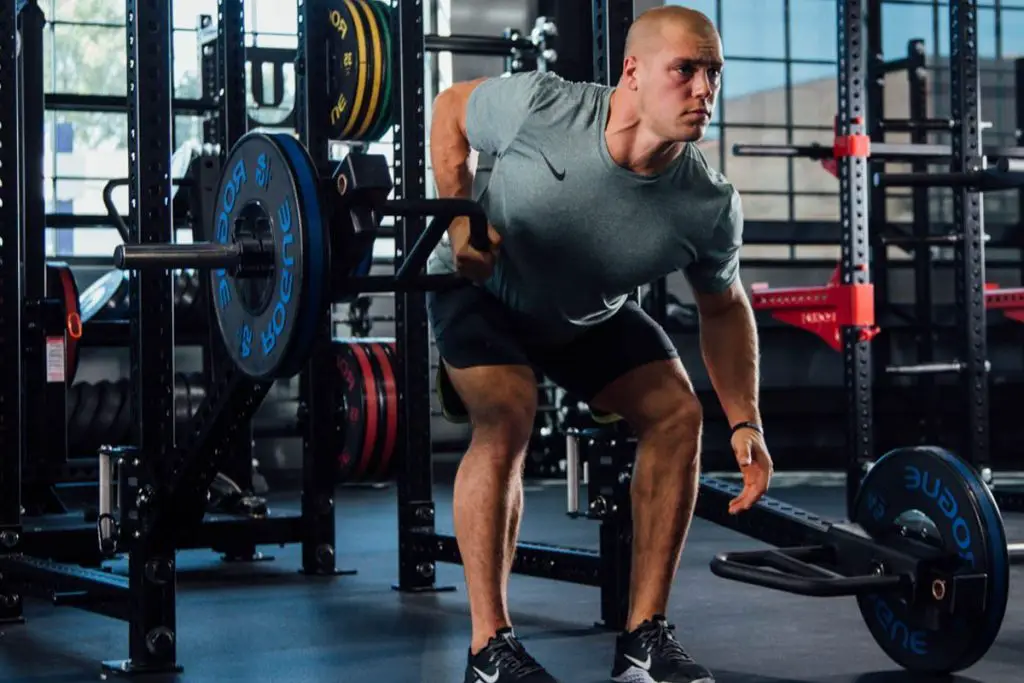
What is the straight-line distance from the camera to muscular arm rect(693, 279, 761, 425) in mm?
2582

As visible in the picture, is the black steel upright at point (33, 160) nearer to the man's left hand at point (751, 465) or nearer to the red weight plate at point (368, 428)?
the red weight plate at point (368, 428)

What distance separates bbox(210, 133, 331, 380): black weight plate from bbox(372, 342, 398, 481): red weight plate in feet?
8.97

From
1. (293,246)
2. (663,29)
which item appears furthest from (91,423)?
(663,29)

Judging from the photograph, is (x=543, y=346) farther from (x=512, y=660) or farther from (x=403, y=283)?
(x=512, y=660)

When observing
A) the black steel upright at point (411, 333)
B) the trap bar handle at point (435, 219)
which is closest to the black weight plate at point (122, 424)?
the black steel upright at point (411, 333)

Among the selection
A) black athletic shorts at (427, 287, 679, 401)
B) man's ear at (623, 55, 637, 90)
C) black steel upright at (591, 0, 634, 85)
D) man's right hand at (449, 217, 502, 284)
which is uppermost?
black steel upright at (591, 0, 634, 85)

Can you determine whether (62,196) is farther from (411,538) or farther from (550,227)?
(550,227)

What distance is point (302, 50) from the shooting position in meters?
3.94

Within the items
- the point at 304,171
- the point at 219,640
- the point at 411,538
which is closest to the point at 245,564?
the point at 411,538

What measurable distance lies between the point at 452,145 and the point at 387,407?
295 cm

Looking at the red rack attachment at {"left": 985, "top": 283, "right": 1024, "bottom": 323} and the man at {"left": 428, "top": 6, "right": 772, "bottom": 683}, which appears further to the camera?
the red rack attachment at {"left": 985, "top": 283, "right": 1024, "bottom": 323}

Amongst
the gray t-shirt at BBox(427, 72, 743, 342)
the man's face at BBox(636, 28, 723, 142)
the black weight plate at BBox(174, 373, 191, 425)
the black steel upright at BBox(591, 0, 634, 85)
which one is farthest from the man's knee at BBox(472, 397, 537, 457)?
the black weight plate at BBox(174, 373, 191, 425)

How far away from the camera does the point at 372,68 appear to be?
4285 millimetres

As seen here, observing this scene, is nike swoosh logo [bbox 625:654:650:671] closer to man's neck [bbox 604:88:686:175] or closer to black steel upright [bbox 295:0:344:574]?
man's neck [bbox 604:88:686:175]
